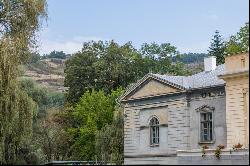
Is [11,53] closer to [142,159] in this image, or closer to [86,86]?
[142,159]

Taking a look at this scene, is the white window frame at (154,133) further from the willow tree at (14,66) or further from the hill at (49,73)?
the hill at (49,73)

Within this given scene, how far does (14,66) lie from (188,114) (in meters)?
12.5

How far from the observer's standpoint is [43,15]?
25312mm

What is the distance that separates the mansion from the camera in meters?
27.3

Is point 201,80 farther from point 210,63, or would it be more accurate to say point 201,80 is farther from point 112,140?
point 112,140

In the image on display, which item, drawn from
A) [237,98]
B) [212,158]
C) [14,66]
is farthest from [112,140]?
[14,66]

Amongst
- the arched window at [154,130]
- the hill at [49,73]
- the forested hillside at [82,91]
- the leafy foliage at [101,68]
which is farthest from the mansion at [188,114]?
the hill at [49,73]

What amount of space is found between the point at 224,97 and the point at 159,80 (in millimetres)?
5309

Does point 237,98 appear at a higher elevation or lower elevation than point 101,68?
lower

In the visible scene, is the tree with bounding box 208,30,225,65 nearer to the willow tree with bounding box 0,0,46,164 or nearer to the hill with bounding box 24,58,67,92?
the willow tree with bounding box 0,0,46,164

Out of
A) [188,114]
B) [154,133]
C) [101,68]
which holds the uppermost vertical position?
[101,68]

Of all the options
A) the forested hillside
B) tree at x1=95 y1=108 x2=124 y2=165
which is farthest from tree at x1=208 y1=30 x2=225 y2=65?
tree at x1=95 y1=108 x2=124 y2=165

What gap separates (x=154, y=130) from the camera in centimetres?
3444

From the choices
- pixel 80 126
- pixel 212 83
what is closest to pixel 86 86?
pixel 80 126
